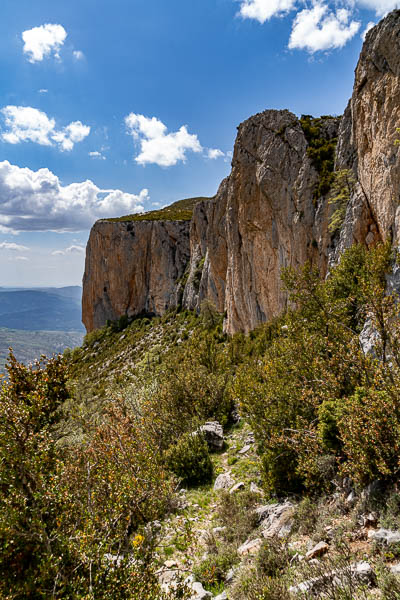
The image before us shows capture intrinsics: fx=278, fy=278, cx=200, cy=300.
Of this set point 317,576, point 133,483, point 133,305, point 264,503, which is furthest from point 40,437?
point 133,305

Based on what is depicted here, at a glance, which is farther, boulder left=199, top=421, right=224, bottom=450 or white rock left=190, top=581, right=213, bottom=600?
boulder left=199, top=421, right=224, bottom=450

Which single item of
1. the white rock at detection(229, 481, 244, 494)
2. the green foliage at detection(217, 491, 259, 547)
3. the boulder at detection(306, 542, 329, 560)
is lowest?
the white rock at detection(229, 481, 244, 494)

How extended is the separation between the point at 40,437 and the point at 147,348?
165 ft

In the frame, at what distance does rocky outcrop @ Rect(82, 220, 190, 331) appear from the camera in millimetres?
70938

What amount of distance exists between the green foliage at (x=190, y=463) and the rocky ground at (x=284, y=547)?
63.8 inches

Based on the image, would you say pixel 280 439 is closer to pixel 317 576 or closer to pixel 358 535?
pixel 358 535

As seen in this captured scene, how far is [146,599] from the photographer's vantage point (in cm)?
406

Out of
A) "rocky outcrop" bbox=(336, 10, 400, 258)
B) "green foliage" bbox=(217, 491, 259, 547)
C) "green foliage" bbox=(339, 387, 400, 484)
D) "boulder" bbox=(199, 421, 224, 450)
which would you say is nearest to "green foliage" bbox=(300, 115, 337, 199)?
"rocky outcrop" bbox=(336, 10, 400, 258)

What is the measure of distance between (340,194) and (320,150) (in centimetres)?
767

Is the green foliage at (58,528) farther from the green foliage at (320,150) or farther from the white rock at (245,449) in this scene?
the green foliage at (320,150)

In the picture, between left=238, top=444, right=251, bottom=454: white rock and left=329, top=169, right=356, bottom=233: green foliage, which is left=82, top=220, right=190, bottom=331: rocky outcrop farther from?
left=238, top=444, right=251, bottom=454: white rock

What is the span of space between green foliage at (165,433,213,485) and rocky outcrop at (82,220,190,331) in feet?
176

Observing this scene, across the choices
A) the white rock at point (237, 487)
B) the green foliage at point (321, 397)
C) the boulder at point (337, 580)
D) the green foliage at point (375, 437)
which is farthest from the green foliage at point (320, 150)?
the boulder at point (337, 580)

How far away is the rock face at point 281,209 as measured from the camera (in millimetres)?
14695
